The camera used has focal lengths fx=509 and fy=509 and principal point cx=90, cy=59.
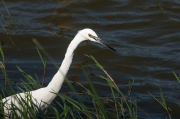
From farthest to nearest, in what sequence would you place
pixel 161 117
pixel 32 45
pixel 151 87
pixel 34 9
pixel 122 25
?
1. pixel 34 9
2. pixel 122 25
3. pixel 32 45
4. pixel 151 87
5. pixel 161 117

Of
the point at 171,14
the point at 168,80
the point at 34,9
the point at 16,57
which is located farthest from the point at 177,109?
the point at 34,9

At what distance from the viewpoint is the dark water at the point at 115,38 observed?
7.95 meters

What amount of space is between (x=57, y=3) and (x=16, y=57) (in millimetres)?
2857

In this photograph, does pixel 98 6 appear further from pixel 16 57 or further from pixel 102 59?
pixel 16 57

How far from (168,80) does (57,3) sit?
3.91 metres

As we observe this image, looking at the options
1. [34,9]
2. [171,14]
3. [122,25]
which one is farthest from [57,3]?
[171,14]

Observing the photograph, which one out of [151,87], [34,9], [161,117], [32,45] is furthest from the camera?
[34,9]

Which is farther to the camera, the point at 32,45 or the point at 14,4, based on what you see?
the point at 14,4

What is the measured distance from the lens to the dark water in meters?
7.95

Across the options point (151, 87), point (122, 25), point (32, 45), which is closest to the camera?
point (151, 87)

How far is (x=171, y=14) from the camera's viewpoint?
35.6 feet

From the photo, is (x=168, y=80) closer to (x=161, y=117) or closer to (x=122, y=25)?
(x=161, y=117)

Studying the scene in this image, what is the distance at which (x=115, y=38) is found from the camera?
31.6ft

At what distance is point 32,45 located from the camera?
9.30m
